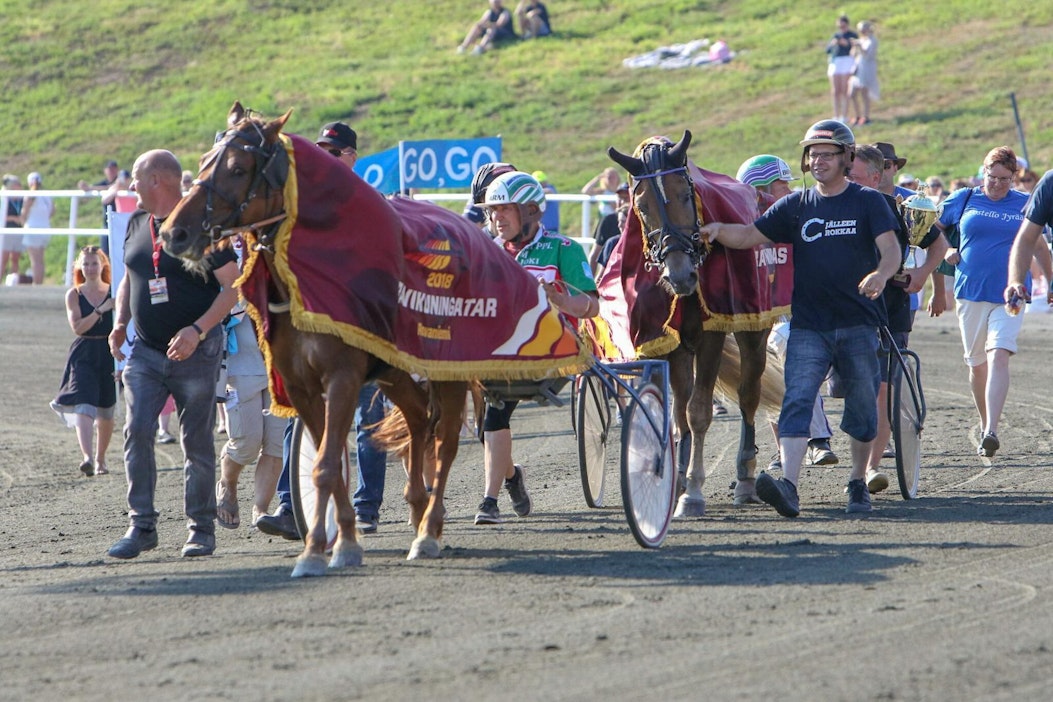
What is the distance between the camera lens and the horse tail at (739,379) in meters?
10.1

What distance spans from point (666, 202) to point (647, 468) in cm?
150

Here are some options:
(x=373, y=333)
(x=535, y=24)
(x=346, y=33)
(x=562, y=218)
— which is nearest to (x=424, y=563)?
(x=373, y=333)

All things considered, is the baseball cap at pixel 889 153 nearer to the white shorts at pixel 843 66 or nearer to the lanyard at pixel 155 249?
the lanyard at pixel 155 249

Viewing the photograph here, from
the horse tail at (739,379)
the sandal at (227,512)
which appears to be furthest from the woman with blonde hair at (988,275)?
the sandal at (227,512)

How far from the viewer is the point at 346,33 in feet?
144

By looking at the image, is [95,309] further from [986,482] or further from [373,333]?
[986,482]

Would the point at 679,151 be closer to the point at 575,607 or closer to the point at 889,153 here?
the point at 889,153

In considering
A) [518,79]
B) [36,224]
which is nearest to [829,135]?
[36,224]

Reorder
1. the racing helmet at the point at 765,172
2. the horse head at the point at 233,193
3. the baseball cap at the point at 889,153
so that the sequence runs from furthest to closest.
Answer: the racing helmet at the point at 765,172
the baseball cap at the point at 889,153
the horse head at the point at 233,193

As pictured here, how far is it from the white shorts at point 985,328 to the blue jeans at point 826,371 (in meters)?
2.59

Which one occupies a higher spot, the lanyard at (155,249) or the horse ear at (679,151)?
the horse ear at (679,151)

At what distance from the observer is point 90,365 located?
1249 cm

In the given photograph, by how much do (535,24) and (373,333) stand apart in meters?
33.7

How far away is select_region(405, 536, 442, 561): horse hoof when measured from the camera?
7.79 m
